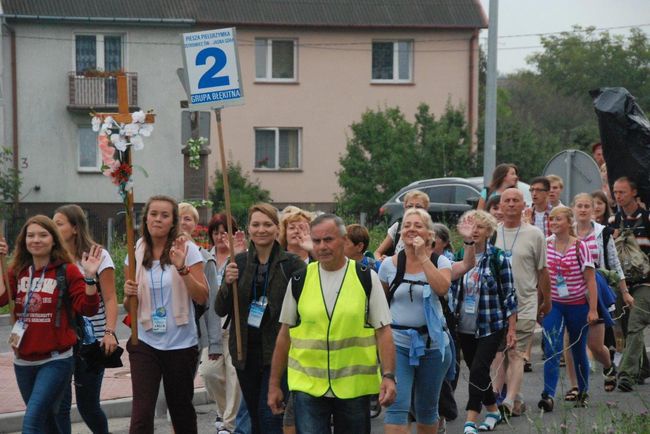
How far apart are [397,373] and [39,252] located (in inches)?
93.0

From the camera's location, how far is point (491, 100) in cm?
2128

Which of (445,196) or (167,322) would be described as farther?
(445,196)

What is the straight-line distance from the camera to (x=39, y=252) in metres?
7.68

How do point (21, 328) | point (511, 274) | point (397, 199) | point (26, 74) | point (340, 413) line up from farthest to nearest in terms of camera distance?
point (26, 74) < point (397, 199) < point (511, 274) < point (21, 328) < point (340, 413)

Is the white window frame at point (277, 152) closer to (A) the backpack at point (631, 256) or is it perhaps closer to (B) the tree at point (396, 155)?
→ (B) the tree at point (396, 155)

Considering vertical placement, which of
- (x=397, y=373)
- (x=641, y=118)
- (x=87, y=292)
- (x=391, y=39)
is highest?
(x=391, y=39)

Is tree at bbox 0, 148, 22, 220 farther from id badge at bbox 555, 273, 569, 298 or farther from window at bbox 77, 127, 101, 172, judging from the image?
id badge at bbox 555, 273, 569, 298

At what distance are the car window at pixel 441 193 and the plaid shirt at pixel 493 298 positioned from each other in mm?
18328

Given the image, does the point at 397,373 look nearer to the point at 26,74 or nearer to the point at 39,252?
the point at 39,252

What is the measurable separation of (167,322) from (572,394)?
422 cm

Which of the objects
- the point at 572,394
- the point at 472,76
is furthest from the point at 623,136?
the point at 472,76

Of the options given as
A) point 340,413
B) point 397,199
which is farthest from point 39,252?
Result: point 397,199

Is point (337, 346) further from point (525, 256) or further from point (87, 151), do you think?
point (87, 151)

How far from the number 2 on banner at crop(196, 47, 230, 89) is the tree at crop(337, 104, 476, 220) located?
2683 centimetres
